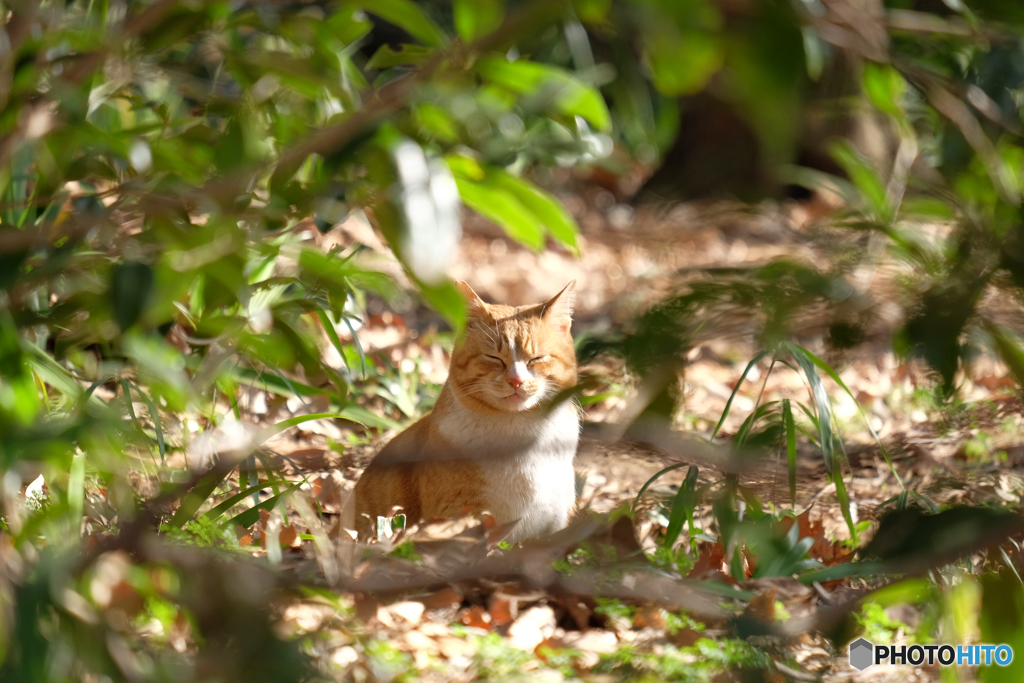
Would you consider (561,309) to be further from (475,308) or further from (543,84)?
(543,84)

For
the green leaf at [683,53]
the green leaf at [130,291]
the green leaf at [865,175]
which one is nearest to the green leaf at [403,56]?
the green leaf at [130,291]

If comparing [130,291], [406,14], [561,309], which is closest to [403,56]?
[406,14]

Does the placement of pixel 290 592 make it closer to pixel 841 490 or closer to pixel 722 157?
pixel 722 157

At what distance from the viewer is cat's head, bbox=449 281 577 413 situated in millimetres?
2201

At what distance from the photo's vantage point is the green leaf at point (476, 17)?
673 mm

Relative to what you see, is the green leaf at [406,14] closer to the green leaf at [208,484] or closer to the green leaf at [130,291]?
the green leaf at [130,291]

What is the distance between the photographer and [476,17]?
2.34 ft

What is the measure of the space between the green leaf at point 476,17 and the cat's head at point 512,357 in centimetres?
146

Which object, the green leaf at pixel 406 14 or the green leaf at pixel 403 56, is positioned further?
the green leaf at pixel 403 56

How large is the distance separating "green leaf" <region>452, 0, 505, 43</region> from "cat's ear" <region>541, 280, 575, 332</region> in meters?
1.57

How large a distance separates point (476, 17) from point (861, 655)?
131 centimetres

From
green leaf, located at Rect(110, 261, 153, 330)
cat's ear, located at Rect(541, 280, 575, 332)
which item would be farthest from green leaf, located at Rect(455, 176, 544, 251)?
cat's ear, located at Rect(541, 280, 575, 332)

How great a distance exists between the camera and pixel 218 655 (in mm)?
594

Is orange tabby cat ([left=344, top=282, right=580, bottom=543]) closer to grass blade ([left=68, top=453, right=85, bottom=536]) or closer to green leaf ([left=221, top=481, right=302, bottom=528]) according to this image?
green leaf ([left=221, top=481, right=302, bottom=528])
